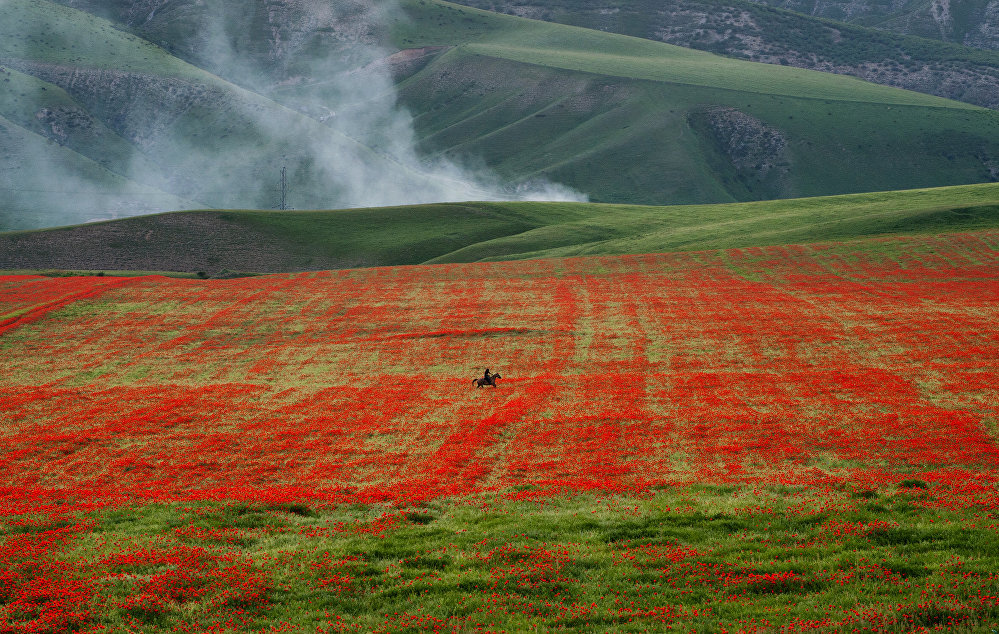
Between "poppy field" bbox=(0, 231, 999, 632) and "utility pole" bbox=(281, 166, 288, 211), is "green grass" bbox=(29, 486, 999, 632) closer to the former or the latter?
"poppy field" bbox=(0, 231, 999, 632)

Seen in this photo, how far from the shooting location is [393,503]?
65.0ft

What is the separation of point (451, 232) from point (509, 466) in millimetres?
92248

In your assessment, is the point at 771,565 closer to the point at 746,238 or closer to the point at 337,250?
the point at 746,238

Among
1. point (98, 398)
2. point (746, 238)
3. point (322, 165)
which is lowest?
point (98, 398)

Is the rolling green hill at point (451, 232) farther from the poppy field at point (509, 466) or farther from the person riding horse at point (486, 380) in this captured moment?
the person riding horse at point (486, 380)

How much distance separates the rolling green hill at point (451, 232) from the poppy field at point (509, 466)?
3443 centimetres

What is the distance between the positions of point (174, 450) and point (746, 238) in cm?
7647

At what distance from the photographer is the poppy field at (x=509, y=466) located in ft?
44.3

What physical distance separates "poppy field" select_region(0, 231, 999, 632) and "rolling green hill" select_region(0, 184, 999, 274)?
3443 cm

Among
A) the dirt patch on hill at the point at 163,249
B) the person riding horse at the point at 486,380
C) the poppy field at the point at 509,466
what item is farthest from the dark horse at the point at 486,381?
the dirt patch on hill at the point at 163,249

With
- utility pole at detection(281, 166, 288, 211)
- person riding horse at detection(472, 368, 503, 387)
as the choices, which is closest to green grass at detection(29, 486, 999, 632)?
person riding horse at detection(472, 368, 503, 387)

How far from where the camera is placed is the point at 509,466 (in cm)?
2369

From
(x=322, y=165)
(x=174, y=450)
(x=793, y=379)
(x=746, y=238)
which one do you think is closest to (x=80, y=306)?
(x=174, y=450)

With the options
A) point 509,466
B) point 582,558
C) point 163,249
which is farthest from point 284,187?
point 582,558
